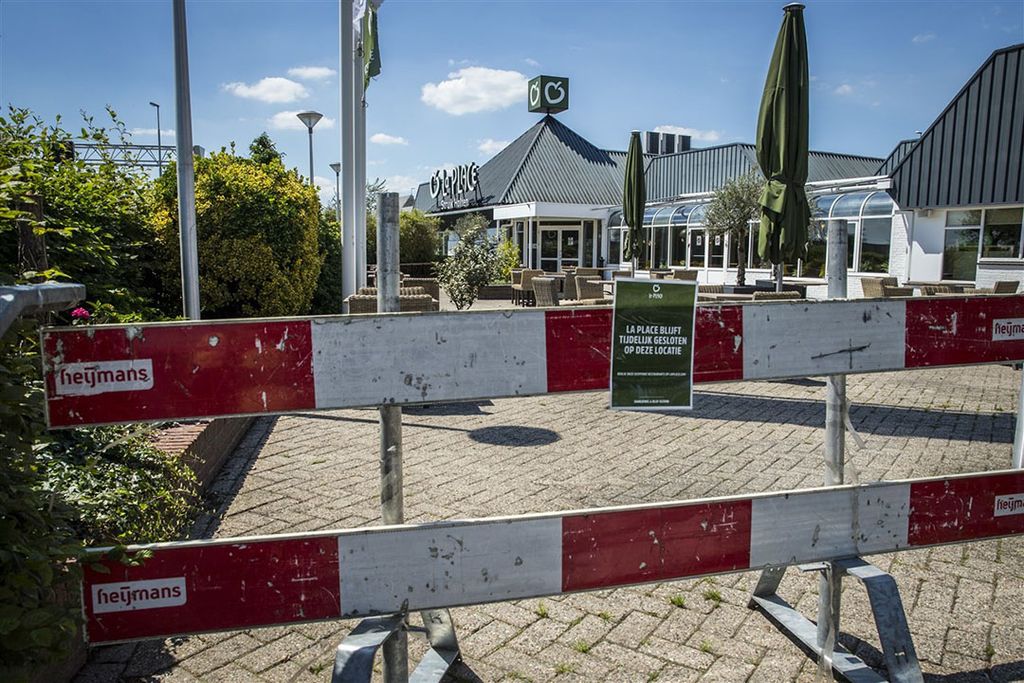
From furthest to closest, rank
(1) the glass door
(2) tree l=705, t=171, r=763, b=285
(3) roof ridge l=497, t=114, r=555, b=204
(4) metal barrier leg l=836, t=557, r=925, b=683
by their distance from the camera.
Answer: (3) roof ridge l=497, t=114, r=555, b=204 → (1) the glass door → (2) tree l=705, t=171, r=763, b=285 → (4) metal barrier leg l=836, t=557, r=925, b=683

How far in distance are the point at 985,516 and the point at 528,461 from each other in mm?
3105

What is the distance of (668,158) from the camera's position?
32.5 meters

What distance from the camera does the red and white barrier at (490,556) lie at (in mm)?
1976

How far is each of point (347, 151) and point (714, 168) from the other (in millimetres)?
21645

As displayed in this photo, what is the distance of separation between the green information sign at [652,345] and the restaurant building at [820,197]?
8.07 metres

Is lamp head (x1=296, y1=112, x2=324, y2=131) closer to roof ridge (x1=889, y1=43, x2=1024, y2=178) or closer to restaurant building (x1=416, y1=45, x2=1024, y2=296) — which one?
restaurant building (x1=416, y1=45, x2=1024, y2=296)

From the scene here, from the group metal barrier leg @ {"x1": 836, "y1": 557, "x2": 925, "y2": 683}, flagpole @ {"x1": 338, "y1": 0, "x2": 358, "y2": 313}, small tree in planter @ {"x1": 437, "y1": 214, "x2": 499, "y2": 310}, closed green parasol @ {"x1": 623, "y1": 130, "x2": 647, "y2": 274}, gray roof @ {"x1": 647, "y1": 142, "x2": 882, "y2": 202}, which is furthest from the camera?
gray roof @ {"x1": 647, "y1": 142, "x2": 882, "y2": 202}

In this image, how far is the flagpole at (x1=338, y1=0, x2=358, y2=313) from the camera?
1103 cm

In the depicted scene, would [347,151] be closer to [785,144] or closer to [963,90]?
Result: [785,144]

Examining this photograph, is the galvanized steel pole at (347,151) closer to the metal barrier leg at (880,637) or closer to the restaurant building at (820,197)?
the restaurant building at (820,197)

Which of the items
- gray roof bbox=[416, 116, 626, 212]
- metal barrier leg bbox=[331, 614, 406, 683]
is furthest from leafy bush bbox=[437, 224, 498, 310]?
gray roof bbox=[416, 116, 626, 212]

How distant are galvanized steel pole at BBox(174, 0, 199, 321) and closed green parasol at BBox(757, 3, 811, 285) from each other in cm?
627

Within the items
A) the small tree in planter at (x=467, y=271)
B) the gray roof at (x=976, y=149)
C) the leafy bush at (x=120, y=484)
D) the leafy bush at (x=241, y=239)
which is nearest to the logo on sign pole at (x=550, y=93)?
the gray roof at (x=976, y=149)

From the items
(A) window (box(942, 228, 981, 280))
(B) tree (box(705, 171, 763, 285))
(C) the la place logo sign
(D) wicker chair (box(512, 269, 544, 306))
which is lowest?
(D) wicker chair (box(512, 269, 544, 306))
